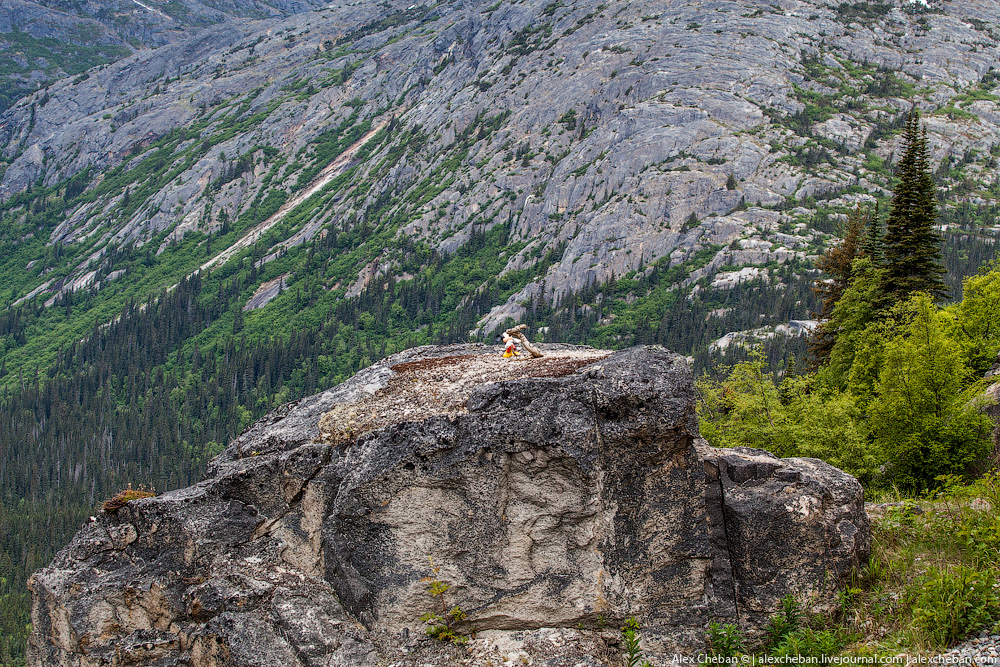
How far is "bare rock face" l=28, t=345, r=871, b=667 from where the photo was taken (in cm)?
1240

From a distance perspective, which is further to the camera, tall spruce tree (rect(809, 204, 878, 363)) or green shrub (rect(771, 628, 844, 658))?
tall spruce tree (rect(809, 204, 878, 363))

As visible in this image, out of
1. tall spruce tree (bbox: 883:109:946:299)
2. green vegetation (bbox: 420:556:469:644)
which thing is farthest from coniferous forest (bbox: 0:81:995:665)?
green vegetation (bbox: 420:556:469:644)

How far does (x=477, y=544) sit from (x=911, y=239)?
30.8 meters

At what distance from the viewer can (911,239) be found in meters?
35.0

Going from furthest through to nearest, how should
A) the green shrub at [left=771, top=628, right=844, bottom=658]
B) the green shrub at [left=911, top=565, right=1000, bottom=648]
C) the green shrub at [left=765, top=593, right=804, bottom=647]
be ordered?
the green shrub at [left=765, top=593, right=804, bottom=647], the green shrub at [left=771, top=628, right=844, bottom=658], the green shrub at [left=911, top=565, right=1000, bottom=648]

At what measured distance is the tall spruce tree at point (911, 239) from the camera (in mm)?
34844

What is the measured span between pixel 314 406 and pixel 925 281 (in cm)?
3040

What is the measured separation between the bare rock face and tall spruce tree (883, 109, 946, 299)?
83.4ft

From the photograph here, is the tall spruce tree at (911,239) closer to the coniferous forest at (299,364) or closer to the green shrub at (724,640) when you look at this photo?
the green shrub at (724,640)

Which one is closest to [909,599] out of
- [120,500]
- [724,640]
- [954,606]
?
[954,606]

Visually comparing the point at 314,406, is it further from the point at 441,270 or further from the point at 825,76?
→ the point at 825,76

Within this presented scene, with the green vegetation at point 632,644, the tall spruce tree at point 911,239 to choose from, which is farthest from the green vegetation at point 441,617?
the tall spruce tree at point 911,239

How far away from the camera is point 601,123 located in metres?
185

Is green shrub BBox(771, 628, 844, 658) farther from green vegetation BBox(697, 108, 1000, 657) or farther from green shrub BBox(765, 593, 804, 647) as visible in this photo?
green shrub BBox(765, 593, 804, 647)
